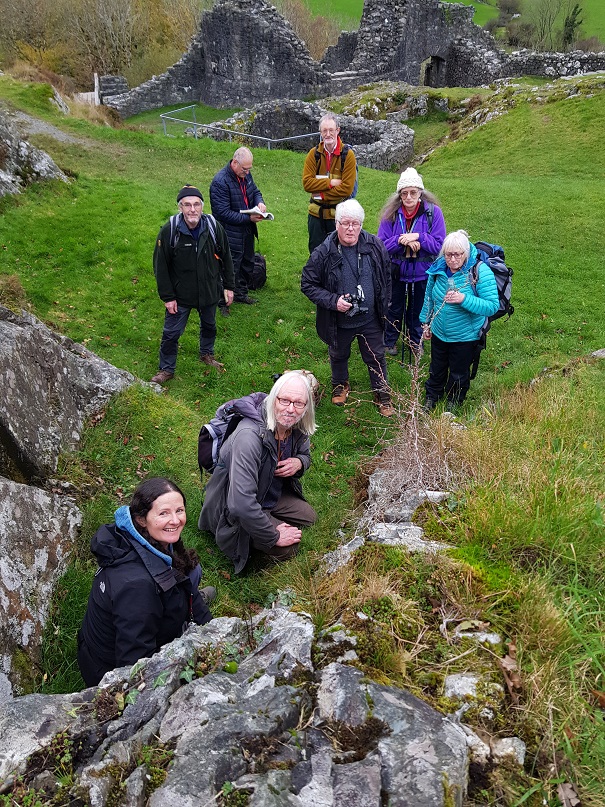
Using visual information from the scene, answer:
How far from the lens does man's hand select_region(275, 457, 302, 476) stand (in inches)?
175

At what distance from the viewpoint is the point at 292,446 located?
4.52 m

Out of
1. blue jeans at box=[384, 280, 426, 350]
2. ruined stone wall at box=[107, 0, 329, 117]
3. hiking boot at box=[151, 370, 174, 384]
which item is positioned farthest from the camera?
ruined stone wall at box=[107, 0, 329, 117]

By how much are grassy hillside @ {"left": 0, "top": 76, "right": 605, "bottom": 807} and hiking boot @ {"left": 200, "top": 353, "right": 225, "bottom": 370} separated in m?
0.15

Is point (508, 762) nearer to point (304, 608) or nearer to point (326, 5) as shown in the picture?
point (304, 608)

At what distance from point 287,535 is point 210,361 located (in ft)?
12.4

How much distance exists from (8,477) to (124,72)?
1442 inches

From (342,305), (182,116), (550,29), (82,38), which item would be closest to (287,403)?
(342,305)

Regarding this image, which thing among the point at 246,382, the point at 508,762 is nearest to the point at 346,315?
the point at 246,382

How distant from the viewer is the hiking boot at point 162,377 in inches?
285

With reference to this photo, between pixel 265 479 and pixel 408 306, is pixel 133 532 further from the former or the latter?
pixel 408 306

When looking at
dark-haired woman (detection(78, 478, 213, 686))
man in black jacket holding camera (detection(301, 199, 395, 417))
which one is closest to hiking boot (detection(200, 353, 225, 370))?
man in black jacket holding camera (detection(301, 199, 395, 417))

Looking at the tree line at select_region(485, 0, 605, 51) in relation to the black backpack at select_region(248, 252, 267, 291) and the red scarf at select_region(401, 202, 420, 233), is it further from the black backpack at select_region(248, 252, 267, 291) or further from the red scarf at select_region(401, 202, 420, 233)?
the red scarf at select_region(401, 202, 420, 233)

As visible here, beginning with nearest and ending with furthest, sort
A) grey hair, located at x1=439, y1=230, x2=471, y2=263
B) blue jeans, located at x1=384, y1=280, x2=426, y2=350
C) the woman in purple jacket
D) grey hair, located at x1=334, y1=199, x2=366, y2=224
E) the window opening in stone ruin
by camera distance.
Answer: grey hair, located at x1=439, y1=230, x2=471, y2=263 → grey hair, located at x1=334, y1=199, x2=366, y2=224 → the woman in purple jacket → blue jeans, located at x1=384, y1=280, x2=426, y2=350 → the window opening in stone ruin

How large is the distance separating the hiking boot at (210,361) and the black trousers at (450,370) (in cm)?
284
